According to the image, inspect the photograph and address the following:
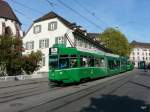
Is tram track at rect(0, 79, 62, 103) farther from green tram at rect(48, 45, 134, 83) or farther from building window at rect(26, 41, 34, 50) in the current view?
building window at rect(26, 41, 34, 50)

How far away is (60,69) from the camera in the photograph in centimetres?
2308

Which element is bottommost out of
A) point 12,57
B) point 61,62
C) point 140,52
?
point 61,62

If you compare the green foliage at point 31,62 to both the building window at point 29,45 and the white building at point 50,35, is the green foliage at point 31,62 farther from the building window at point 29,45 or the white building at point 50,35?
the building window at point 29,45

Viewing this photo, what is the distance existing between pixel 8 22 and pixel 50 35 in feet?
26.5

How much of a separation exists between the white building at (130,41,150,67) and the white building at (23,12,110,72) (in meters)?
119

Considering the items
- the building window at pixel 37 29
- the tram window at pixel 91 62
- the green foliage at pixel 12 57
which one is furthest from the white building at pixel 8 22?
the tram window at pixel 91 62

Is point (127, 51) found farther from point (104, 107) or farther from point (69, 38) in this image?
point (104, 107)

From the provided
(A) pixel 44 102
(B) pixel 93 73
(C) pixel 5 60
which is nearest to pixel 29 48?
(C) pixel 5 60

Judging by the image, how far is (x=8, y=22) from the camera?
196ft

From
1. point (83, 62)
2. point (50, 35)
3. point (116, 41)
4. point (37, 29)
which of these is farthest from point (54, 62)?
point (116, 41)

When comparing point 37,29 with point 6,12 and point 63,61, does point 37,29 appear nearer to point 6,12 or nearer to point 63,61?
point 6,12

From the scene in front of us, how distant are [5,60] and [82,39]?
26.5 metres

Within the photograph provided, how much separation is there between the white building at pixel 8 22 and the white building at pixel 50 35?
10.3 ft

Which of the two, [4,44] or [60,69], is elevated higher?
[4,44]
